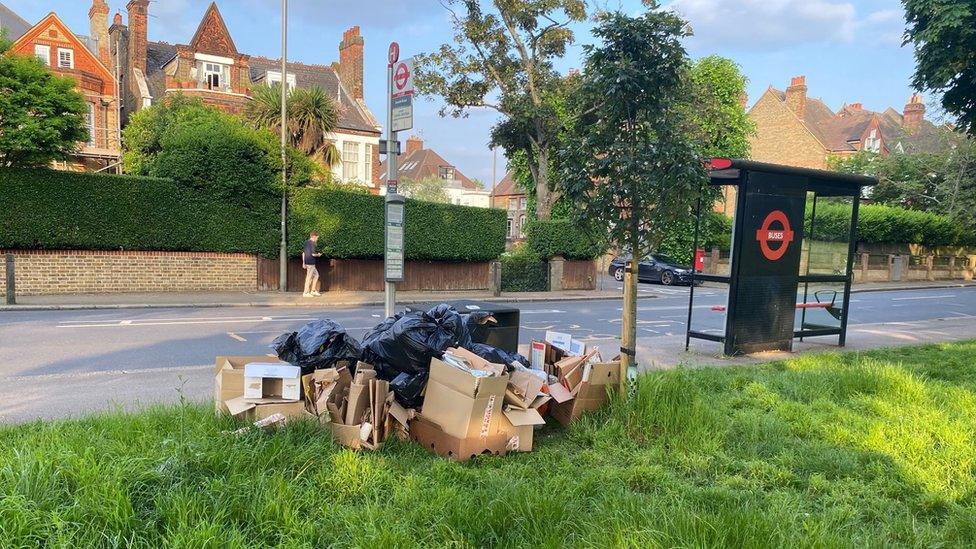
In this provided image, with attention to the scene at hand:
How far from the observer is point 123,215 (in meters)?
16.1

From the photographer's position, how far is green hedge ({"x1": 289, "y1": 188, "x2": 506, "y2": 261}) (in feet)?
60.8

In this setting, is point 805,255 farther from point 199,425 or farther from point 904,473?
point 199,425

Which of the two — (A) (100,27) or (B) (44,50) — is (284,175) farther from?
(A) (100,27)

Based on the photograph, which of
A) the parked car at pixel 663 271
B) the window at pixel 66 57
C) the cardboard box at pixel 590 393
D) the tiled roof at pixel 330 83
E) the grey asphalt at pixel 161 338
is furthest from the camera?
the tiled roof at pixel 330 83

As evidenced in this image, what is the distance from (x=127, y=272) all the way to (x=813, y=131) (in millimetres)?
49117

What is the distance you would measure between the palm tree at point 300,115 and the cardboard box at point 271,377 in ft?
54.9

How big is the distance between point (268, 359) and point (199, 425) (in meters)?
0.88

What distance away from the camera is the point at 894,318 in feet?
53.7

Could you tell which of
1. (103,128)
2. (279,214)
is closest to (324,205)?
(279,214)

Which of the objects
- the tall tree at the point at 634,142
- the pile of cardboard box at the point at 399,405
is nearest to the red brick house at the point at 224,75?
the tall tree at the point at 634,142

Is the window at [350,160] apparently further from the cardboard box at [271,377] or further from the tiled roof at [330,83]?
the cardboard box at [271,377]

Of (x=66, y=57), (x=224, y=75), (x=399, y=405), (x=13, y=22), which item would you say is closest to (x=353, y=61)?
(x=224, y=75)

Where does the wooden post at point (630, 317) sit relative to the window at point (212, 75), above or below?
below

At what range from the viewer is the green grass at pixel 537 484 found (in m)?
2.89
